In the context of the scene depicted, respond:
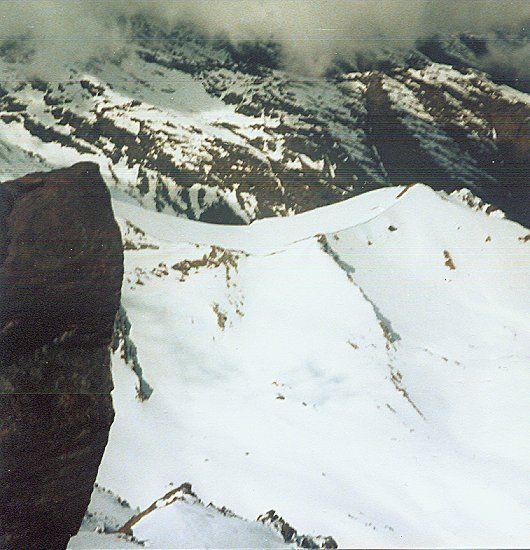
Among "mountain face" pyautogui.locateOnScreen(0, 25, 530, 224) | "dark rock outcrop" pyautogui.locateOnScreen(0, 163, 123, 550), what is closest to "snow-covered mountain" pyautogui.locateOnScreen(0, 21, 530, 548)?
"dark rock outcrop" pyautogui.locateOnScreen(0, 163, 123, 550)

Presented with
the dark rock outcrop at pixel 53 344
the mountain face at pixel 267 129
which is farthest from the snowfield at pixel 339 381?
the mountain face at pixel 267 129

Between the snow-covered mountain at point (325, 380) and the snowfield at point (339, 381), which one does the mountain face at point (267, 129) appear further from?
the snowfield at point (339, 381)

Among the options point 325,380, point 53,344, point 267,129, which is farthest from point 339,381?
point 267,129

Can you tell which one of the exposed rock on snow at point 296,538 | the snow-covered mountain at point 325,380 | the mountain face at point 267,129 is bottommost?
the mountain face at point 267,129

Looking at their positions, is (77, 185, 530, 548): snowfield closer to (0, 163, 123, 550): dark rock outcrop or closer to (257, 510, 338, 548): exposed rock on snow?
(257, 510, 338, 548): exposed rock on snow

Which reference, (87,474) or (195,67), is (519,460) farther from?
(195,67)

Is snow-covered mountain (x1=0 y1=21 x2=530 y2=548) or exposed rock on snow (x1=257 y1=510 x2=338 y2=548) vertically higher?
exposed rock on snow (x1=257 y1=510 x2=338 y2=548)

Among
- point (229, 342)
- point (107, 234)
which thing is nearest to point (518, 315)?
point (229, 342)
